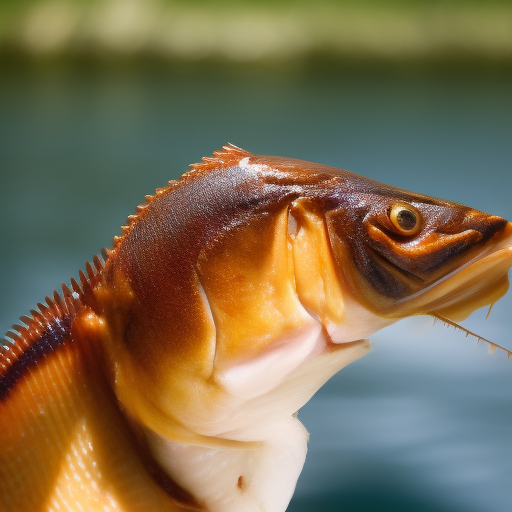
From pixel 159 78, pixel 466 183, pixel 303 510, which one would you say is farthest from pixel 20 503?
pixel 159 78

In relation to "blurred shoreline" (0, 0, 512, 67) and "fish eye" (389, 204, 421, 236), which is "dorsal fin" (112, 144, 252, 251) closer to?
"fish eye" (389, 204, 421, 236)

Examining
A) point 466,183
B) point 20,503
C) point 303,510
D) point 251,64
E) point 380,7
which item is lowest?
point 303,510

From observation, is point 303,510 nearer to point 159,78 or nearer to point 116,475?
point 116,475

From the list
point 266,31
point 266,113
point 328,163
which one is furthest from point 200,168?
point 266,31

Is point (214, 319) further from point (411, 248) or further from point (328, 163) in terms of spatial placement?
point (328, 163)

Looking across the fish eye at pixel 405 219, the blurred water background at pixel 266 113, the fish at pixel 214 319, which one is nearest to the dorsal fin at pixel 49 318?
the fish at pixel 214 319

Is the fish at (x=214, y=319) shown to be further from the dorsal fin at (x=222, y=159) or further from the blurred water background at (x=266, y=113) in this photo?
the blurred water background at (x=266, y=113)

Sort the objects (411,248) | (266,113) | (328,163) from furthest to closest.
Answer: (266,113)
(328,163)
(411,248)
